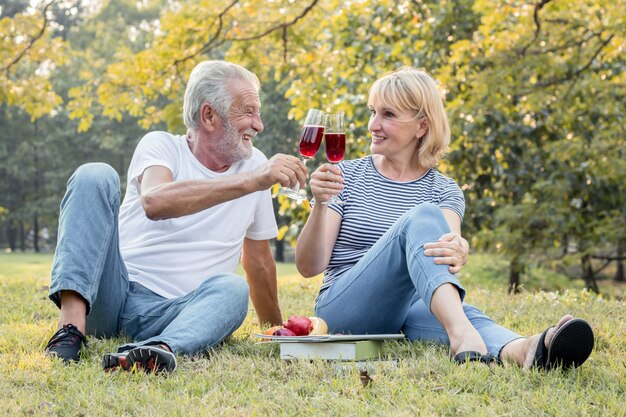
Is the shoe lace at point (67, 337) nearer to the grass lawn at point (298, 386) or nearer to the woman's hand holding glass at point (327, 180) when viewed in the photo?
the grass lawn at point (298, 386)

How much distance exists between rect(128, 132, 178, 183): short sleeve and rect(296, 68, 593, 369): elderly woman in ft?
2.54

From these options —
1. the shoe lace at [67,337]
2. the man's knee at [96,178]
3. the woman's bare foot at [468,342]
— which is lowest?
the woman's bare foot at [468,342]

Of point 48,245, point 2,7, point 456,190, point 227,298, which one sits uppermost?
point 2,7

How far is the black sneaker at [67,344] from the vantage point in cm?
332

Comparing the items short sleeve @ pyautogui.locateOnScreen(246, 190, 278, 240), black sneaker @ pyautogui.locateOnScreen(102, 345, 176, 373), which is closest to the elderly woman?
short sleeve @ pyautogui.locateOnScreen(246, 190, 278, 240)

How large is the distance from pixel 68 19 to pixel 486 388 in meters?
37.1

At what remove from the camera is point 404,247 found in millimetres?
3393

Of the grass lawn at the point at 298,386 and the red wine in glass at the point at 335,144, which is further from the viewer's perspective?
the red wine in glass at the point at 335,144

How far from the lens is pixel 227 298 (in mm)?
3459

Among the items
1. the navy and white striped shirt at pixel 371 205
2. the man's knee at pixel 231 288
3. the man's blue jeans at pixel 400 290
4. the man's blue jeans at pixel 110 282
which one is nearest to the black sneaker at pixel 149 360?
the man's blue jeans at pixel 110 282

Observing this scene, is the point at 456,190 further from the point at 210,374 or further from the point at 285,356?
the point at 210,374

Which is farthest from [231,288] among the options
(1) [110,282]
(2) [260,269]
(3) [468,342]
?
(3) [468,342]

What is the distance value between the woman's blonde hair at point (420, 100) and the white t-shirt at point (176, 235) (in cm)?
87

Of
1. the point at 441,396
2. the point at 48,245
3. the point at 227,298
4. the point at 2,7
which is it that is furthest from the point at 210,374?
the point at 48,245
